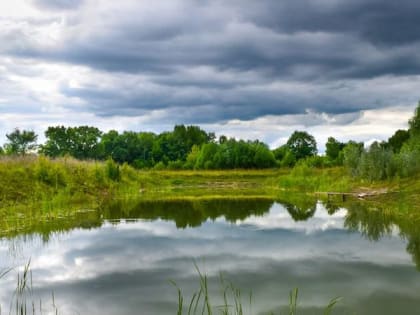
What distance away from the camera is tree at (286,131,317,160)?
89812 millimetres

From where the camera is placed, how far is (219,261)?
31.9ft

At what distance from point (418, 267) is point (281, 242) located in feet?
12.5

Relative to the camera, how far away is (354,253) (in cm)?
1055

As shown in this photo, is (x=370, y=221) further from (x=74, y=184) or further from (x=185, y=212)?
(x=74, y=184)

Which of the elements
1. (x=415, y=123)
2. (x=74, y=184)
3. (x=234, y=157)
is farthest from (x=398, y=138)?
(x=74, y=184)

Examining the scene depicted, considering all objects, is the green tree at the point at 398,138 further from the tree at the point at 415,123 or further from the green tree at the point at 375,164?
the green tree at the point at 375,164

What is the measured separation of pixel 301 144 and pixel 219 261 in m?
83.6

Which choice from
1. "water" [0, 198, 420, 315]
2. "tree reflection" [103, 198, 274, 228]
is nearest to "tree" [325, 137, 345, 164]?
"tree reflection" [103, 198, 274, 228]

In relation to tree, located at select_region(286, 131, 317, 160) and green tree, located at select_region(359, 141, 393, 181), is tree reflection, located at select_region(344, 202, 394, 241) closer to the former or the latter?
green tree, located at select_region(359, 141, 393, 181)

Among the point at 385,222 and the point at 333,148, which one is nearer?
the point at 385,222

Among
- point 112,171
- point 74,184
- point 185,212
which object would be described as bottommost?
point 185,212

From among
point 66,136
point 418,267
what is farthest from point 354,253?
point 66,136

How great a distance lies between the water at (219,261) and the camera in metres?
7.00

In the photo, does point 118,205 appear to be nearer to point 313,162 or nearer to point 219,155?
point 313,162
